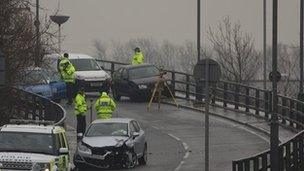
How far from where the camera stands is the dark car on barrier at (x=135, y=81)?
40.2 metres

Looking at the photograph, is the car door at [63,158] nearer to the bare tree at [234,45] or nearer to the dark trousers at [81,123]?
the dark trousers at [81,123]

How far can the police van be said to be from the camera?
17.5 meters

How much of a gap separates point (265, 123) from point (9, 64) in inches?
461

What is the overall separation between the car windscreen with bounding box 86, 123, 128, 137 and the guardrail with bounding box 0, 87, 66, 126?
9.76 ft

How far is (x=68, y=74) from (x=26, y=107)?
8006 millimetres

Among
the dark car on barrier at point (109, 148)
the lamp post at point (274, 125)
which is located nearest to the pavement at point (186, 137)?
the dark car on barrier at point (109, 148)

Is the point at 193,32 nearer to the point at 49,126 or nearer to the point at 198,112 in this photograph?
the point at 198,112

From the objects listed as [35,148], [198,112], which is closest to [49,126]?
[35,148]

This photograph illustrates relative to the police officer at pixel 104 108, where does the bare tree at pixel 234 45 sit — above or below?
above

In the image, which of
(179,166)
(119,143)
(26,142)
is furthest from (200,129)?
(26,142)

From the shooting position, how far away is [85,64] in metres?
42.1

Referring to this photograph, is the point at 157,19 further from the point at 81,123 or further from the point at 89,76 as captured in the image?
the point at 81,123

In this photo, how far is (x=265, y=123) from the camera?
34594mm

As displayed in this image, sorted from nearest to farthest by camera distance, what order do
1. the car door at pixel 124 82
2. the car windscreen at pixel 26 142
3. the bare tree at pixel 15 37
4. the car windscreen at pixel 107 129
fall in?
the car windscreen at pixel 26 142
the car windscreen at pixel 107 129
the bare tree at pixel 15 37
the car door at pixel 124 82
